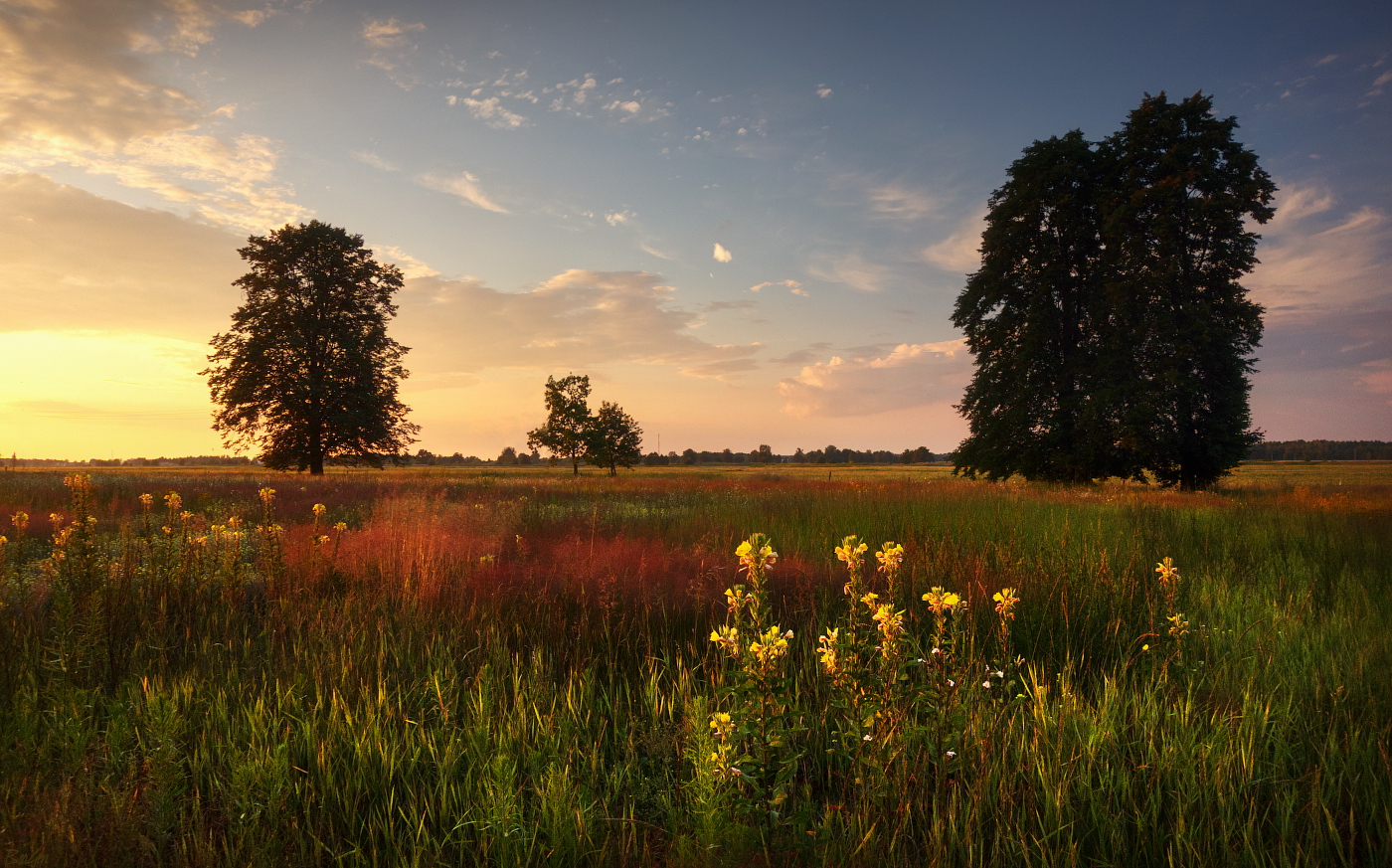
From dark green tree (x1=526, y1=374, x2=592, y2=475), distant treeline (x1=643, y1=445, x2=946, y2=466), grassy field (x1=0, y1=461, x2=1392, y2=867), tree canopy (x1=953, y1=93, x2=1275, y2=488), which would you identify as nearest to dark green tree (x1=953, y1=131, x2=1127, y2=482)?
tree canopy (x1=953, y1=93, x2=1275, y2=488)

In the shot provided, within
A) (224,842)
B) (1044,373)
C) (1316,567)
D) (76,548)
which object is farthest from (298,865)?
(1044,373)

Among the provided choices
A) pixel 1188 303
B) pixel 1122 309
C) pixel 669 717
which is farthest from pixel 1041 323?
pixel 669 717

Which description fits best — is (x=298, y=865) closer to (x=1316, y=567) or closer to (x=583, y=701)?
(x=583, y=701)

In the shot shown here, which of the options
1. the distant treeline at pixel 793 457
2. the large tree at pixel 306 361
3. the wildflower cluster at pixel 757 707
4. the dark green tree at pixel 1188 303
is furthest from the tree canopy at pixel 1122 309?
the distant treeline at pixel 793 457

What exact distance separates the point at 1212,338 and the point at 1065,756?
21874mm

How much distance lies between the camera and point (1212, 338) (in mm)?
18312

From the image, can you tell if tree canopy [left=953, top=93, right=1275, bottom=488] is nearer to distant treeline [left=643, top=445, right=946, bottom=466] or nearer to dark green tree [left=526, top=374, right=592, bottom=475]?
dark green tree [left=526, top=374, right=592, bottom=475]

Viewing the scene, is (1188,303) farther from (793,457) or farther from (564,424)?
(793,457)

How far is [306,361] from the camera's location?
27.1m

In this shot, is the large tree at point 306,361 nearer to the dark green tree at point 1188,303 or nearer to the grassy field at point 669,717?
the grassy field at point 669,717

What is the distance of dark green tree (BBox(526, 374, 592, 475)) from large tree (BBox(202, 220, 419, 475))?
953 inches

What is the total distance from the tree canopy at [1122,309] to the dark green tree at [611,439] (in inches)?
1502

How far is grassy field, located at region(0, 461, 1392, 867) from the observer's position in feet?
6.79

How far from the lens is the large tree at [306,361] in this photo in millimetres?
26062
